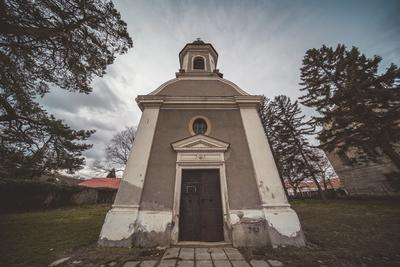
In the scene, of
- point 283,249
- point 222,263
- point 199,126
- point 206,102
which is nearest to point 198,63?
point 206,102

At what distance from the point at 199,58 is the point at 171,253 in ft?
32.6

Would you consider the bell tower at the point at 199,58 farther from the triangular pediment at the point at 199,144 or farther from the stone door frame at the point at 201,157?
the stone door frame at the point at 201,157

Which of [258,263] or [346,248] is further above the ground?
[346,248]

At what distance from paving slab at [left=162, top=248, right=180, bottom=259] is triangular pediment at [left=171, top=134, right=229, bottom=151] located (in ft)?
10.3

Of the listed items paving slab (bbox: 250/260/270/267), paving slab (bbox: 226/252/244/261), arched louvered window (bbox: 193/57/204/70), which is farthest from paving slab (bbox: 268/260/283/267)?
arched louvered window (bbox: 193/57/204/70)

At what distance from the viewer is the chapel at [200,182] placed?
16.8 feet

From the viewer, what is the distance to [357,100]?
11.7m

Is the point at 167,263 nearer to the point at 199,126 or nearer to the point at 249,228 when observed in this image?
the point at 249,228

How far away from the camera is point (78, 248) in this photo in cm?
475

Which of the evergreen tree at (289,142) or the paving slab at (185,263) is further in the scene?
the evergreen tree at (289,142)

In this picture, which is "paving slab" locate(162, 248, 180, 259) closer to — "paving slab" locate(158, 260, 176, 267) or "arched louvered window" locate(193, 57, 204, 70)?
"paving slab" locate(158, 260, 176, 267)

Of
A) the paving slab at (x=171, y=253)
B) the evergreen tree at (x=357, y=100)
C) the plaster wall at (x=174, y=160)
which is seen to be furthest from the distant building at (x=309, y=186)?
the paving slab at (x=171, y=253)

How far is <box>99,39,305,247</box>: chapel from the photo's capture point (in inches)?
202

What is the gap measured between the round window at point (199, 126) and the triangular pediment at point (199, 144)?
1.58ft
